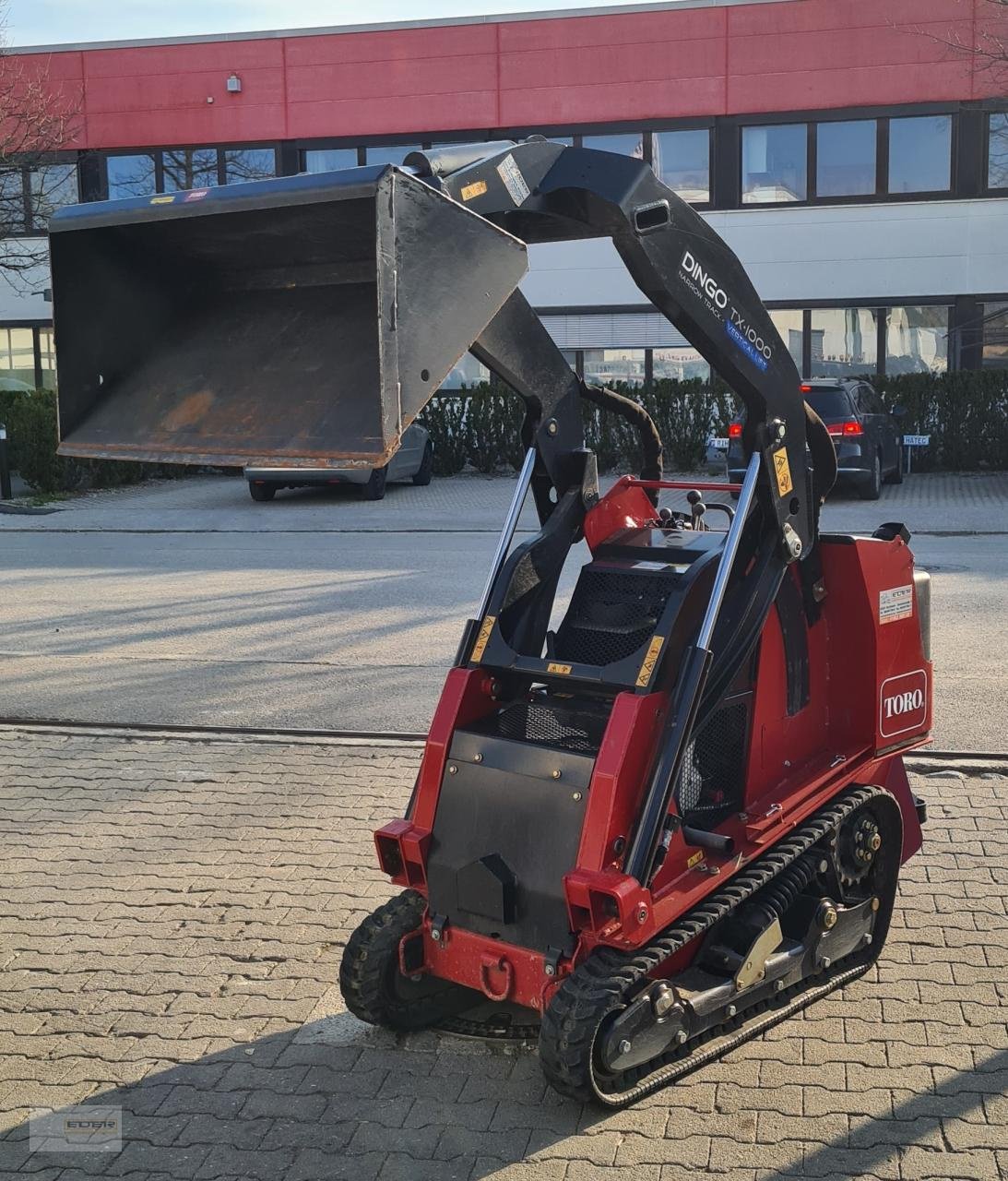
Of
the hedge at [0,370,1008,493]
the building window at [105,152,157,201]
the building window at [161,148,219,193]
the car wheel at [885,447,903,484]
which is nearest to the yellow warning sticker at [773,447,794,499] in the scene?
the hedge at [0,370,1008,493]

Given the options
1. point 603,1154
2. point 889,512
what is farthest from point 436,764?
point 889,512

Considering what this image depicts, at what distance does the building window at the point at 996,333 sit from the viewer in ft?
86.5

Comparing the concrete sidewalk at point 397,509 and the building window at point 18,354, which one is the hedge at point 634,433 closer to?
the concrete sidewalk at point 397,509

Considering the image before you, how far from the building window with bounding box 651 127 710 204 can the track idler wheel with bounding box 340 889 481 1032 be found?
2492 centimetres

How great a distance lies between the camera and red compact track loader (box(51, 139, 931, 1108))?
3838mm

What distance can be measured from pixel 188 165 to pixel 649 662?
2784cm

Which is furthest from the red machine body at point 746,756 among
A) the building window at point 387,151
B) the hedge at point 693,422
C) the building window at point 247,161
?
the building window at point 247,161

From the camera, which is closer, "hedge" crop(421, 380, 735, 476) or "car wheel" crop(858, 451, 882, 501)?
"car wheel" crop(858, 451, 882, 501)

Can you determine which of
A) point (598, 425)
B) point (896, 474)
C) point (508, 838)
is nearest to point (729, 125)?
point (598, 425)

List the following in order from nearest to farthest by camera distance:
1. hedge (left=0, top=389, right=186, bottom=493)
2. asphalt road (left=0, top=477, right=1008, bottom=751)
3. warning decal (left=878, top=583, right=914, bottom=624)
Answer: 1. warning decal (left=878, top=583, right=914, bottom=624)
2. asphalt road (left=0, top=477, right=1008, bottom=751)
3. hedge (left=0, top=389, right=186, bottom=493)

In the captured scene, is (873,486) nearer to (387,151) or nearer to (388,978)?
(387,151)

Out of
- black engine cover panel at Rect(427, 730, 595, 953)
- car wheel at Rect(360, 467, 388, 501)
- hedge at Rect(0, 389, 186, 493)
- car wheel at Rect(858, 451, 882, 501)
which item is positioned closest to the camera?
black engine cover panel at Rect(427, 730, 595, 953)

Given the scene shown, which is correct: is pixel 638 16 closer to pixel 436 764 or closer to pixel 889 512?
pixel 889 512

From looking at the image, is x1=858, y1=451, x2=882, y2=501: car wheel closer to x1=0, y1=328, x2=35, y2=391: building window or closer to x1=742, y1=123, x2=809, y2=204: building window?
x1=742, y1=123, x2=809, y2=204: building window
